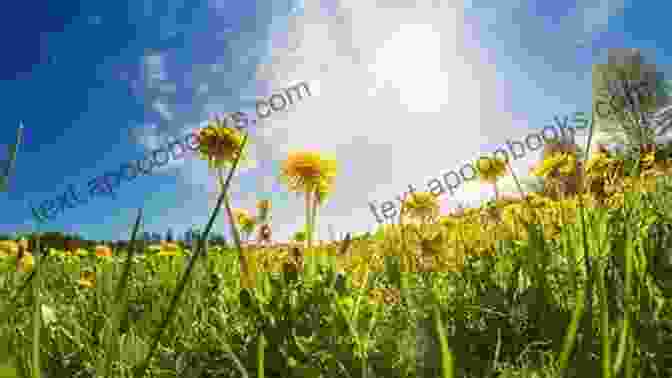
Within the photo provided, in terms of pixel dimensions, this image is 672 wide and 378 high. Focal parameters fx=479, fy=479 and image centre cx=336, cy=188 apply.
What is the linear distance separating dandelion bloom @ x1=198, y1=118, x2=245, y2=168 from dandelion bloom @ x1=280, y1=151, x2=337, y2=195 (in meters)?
0.43

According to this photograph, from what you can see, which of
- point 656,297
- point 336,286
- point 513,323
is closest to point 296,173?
point 336,286

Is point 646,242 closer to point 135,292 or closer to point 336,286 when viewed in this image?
point 336,286

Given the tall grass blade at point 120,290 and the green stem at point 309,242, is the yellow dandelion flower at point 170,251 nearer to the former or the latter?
the green stem at point 309,242

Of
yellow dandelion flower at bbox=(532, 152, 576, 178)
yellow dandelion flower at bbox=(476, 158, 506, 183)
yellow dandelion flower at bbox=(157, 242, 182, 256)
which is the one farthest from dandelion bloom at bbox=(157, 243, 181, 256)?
yellow dandelion flower at bbox=(476, 158, 506, 183)

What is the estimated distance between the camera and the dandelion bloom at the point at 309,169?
10.0 ft

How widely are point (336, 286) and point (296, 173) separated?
1.71 meters

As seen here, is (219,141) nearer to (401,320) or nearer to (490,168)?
(401,320)

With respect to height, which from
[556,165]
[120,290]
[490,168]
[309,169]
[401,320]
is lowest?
[401,320]

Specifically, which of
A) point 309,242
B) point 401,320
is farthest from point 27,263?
point 401,320

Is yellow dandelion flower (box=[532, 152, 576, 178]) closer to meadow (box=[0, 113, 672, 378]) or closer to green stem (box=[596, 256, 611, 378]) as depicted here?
meadow (box=[0, 113, 672, 378])

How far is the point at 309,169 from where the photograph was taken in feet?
10.1

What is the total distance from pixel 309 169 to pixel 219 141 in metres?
0.62

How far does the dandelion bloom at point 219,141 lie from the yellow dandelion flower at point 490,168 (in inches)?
123

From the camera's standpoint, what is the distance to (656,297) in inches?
48.3
